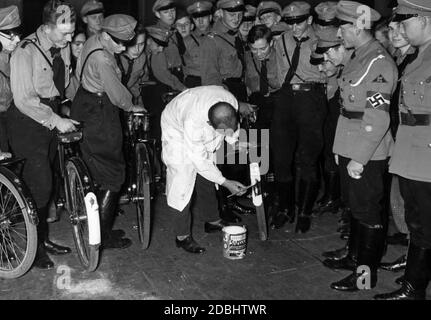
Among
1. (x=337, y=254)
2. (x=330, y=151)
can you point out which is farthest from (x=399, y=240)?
(x=330, y=151)

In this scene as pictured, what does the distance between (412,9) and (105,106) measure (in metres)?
2.50

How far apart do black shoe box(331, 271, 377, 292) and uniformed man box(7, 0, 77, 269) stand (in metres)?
2.31

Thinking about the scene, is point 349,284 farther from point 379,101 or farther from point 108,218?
point 108,218

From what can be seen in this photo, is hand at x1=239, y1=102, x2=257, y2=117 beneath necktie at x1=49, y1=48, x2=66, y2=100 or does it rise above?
beneath

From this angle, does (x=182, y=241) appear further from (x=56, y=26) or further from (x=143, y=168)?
(x=56, y=26)

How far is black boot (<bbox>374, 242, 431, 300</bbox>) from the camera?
324 cm

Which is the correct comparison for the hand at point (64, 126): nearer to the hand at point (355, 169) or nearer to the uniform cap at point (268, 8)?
the hand at point (355, 169)

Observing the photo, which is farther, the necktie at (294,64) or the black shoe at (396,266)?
the necktie at (294,64)

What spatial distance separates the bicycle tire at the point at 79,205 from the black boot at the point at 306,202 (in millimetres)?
2078

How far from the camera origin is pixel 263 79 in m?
5.27

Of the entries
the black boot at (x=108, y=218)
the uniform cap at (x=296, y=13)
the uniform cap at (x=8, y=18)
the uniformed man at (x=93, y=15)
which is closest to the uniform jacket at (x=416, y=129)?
the uniform cap at (x=296, y=13)

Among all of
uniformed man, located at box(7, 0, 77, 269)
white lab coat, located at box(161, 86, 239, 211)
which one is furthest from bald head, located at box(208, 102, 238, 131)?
uniformed man, located at box(7, 0, 77, 269)

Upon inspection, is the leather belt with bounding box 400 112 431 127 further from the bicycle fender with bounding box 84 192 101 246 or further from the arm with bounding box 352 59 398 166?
the bicycle fender with bounding box 84 192 101 246

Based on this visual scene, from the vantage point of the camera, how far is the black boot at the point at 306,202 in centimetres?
485
